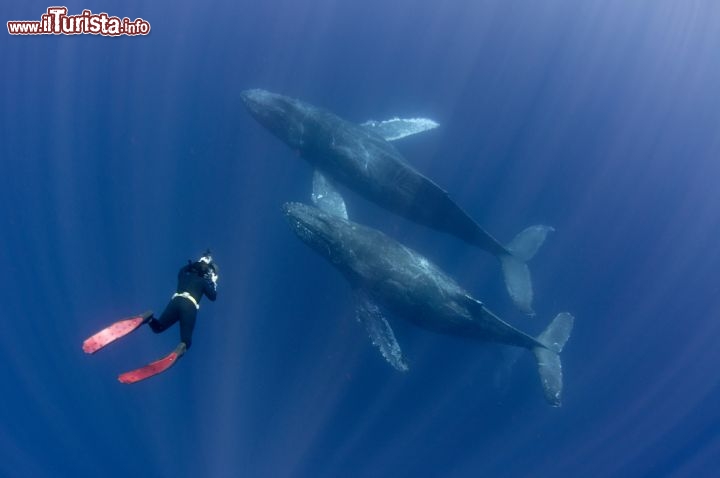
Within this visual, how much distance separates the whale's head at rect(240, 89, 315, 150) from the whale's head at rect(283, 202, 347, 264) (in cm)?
329

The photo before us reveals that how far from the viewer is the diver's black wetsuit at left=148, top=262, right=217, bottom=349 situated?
33.7 feet

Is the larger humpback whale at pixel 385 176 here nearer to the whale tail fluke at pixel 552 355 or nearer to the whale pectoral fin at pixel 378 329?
the whale tail fluke at pixel 552 355

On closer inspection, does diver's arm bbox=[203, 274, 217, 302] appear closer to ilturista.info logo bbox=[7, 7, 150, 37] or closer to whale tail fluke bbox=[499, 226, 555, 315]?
whale tail fluke bbox=[499, 226, 555, 315]

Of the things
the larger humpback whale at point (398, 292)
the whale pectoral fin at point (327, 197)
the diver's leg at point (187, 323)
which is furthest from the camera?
the whale pectoral fin at point (327, 197)

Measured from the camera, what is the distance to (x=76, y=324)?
734 inches

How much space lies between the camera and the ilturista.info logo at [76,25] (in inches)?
933

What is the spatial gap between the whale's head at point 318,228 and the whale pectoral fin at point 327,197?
1.02 m

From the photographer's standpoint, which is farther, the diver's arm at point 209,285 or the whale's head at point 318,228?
the whale's head at point 318,228

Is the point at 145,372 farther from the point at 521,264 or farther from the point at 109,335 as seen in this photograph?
the point at 521,264

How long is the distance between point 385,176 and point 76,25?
57.6 ft

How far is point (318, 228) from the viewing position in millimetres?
15281

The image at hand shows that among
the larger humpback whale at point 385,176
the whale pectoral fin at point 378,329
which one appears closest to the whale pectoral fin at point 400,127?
the larger humpback whale at point 385,176

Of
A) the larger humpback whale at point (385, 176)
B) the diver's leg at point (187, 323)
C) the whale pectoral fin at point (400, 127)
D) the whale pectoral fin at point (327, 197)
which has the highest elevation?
the whale pectoral fin at point (400, 127)

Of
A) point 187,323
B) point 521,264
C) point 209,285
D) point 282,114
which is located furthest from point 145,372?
point 521,264
